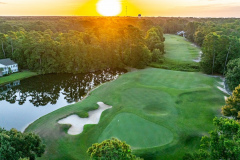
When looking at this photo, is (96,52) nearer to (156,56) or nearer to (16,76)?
(156,56)

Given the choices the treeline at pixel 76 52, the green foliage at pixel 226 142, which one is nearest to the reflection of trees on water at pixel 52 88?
the treeline at pixel 76 52

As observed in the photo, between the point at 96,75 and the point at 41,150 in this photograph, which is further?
the point at 96,75

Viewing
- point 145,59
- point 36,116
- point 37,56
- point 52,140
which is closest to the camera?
point 52,140

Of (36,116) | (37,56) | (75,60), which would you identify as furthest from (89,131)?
(37,56)

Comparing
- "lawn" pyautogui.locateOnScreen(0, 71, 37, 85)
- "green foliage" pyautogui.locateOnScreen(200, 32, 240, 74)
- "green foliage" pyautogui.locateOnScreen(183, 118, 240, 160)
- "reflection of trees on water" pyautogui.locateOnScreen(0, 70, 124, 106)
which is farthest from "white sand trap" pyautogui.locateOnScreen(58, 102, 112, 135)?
"green foliage" pyautogui.locateOnScreen(200, 32, 240, 74)

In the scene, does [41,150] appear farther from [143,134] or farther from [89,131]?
[143,134]

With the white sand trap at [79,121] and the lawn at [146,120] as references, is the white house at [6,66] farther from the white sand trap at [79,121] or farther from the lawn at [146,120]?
the white sand trap at [79,121]

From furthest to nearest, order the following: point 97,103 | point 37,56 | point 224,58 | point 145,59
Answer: point 145,59
point 37,56
point 224,58
point 97,103
